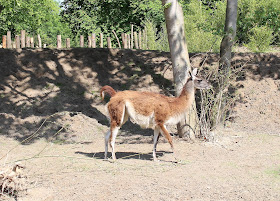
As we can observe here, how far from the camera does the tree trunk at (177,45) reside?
9352 millimetres

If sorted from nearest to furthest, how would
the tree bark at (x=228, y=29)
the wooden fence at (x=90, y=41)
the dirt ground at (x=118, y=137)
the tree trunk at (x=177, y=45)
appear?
the dirt ground at (x=118, y=137)
the tree trunk at (x=177, y=45)
the tree bark at (x=228, y=29)
the wooden fence at (x=90, y=41)

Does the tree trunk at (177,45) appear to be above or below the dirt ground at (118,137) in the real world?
above

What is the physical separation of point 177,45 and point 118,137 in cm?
306

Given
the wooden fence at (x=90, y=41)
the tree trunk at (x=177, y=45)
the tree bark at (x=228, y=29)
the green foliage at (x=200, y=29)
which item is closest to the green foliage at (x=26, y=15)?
the wooden fence at (x=90, y=41)

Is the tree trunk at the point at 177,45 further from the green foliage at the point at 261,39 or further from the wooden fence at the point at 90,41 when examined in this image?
the green foliage at the point at 261,39

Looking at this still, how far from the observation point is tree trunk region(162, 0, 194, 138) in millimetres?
9352

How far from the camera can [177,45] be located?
9.46m

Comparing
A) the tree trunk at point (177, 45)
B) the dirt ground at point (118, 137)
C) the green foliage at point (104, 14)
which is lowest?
the dirt ground at point (118, 137)

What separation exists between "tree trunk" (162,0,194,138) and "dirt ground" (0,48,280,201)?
4.57 feet

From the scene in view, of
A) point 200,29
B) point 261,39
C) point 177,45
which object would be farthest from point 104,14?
point 177,45

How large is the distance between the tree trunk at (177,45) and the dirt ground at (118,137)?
1392mm

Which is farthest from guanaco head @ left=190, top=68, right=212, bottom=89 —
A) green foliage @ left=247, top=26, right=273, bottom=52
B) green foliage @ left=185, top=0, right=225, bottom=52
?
green foliage @ left=247, top=26, right=273, bottom=52

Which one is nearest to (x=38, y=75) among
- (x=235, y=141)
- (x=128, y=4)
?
(x=235, y=141)

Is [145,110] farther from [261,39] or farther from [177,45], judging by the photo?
[261,39]
